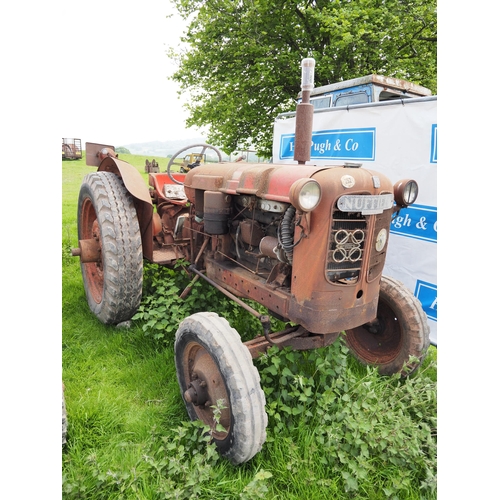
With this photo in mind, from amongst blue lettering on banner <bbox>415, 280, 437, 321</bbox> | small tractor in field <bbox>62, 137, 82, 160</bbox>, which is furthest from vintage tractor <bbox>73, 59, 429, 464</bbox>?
small tractor in field <bbox>62, 137, 82, 160</bbox>

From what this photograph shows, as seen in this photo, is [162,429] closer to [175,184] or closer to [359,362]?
[359,362]

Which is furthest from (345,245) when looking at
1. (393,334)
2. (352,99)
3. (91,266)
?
(352,99)

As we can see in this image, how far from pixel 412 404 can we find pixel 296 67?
7.45m

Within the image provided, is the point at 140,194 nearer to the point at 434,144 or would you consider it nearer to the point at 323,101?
the point at 434,144

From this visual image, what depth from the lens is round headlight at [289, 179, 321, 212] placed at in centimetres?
177

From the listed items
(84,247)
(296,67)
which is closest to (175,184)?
(84,247)

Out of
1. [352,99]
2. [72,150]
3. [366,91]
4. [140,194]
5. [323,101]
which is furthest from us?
[72,150]

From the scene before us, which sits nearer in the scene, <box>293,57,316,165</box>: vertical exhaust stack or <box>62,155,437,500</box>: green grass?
<box>62,155,437,500</box>: green grass

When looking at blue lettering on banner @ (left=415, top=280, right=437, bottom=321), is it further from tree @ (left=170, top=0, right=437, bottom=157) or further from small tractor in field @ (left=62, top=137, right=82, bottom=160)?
small tractor in field @ (left=62, top=137, right=82, bottom=160)

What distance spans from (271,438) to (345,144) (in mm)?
3548

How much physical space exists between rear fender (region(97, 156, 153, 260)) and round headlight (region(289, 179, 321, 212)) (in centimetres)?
163

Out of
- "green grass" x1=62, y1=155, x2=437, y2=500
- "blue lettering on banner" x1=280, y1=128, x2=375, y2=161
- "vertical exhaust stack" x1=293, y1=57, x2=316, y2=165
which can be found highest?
"blue lettering on banner" x1=280, y1=128, x2=375, y2=161

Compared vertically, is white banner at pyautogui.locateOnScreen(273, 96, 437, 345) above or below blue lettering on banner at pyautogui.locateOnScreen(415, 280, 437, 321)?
above

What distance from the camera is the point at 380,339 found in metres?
3.01
